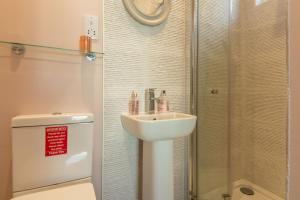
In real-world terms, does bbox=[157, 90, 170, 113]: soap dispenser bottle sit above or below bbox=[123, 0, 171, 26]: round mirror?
below

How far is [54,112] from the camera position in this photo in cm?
109

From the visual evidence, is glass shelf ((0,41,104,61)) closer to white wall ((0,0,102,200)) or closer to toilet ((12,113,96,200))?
white wall ((0,0,102,200))

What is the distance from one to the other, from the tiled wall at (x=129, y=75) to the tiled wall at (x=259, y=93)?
1.51ft

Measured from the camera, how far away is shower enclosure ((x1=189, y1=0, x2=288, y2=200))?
53.7 inches

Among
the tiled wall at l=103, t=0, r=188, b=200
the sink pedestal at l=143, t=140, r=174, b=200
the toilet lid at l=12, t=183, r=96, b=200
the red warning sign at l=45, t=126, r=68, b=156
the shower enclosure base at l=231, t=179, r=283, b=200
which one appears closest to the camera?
the toilet lid at l=12, t=183, r=96, b=200

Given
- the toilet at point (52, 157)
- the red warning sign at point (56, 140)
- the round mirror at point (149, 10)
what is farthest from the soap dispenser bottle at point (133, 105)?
the round mirror at point (149, 10)

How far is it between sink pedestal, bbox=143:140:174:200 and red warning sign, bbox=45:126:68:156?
1.54ft

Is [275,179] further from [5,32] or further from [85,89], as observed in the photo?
[5,32]

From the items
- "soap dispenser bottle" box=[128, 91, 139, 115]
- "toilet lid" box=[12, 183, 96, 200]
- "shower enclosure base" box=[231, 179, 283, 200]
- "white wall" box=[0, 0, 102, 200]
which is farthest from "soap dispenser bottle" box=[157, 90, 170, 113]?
"shower enclosure base" box=[231, 179, 283, 200]

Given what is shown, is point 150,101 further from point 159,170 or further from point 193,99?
point 159,170

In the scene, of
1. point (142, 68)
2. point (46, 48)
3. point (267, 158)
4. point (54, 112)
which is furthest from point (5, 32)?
point (267, 158)

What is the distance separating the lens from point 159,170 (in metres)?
1.12

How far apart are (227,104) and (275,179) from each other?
60 cm

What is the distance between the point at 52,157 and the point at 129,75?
66cm
